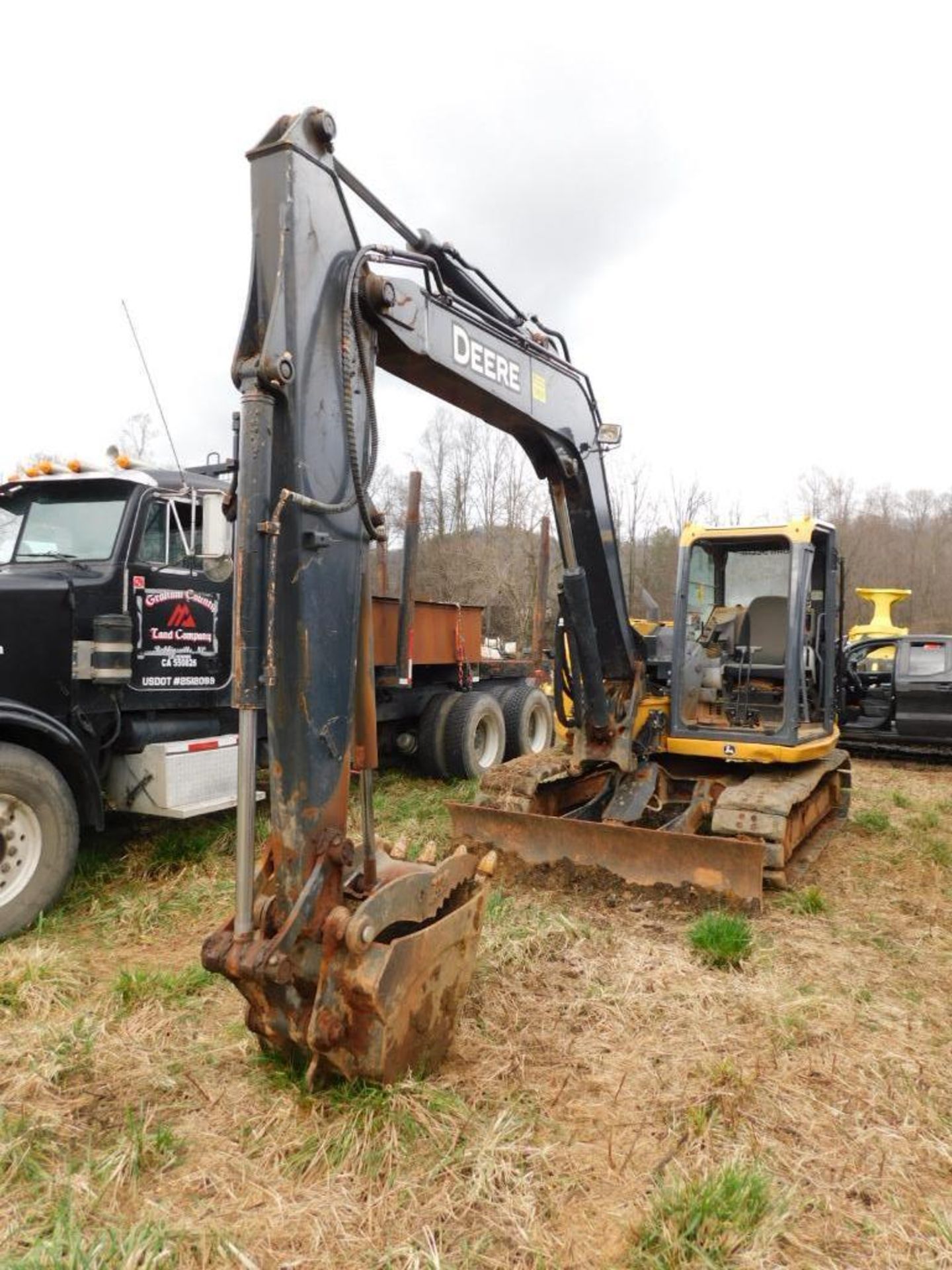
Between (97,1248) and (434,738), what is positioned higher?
(434,738)

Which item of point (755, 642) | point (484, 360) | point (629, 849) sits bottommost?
point (629, 849)

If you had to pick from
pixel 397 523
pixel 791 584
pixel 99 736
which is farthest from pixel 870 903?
pixel 397 523

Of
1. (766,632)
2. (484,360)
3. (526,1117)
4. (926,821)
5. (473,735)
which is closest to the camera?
(526,1117)

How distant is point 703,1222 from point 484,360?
3.50 metres

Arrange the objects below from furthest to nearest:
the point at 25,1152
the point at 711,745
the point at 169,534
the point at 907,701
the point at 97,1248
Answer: the point at 907,701, the point at 711,745, the point at 169,534, the point at 25,1152, the point at 97,1248

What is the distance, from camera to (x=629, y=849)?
17.1 ft

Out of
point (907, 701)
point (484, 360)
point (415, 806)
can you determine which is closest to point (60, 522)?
point (484, 360)

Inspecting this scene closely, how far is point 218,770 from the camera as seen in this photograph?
5.72 meters

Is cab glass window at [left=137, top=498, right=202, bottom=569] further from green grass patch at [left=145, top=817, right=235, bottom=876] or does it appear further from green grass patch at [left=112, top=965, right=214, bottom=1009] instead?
green grass patch at [left=112, top=965, right=214, bottom=1009]

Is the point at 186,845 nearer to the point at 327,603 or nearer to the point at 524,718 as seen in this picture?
the point at 327,603

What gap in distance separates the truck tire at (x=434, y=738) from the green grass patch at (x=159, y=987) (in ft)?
14.8

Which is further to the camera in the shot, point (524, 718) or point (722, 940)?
point (524, 718)

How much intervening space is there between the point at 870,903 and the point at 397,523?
82.6 ft

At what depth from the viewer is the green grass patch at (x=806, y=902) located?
197 inches
